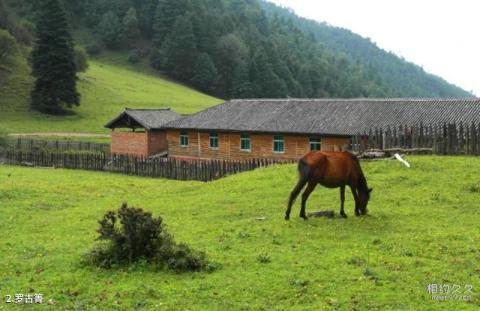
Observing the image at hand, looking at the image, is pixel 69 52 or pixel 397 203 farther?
pixel 69 52

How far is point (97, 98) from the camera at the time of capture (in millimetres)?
77938

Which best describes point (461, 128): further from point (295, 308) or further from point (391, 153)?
point (295, 308)

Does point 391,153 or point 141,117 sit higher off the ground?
point 141,117

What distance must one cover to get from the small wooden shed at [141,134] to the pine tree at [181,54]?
68.4 meters

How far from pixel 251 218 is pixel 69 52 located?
59.7m

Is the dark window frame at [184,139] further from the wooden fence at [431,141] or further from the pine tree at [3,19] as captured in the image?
the pine tree at [3,19]

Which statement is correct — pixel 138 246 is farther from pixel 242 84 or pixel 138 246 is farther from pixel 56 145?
pixel 242 84

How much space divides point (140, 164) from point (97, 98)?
43476 mm

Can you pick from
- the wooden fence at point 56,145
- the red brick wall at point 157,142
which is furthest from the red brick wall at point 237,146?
the wooden fence at point 56,145

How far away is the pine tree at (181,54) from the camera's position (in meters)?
115

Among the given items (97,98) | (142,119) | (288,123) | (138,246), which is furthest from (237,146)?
(97,98)

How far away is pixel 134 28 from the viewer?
12812 cm

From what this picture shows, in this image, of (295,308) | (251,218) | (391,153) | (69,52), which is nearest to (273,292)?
(295,308)

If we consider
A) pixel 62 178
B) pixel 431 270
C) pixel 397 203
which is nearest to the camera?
pixel 431 270
